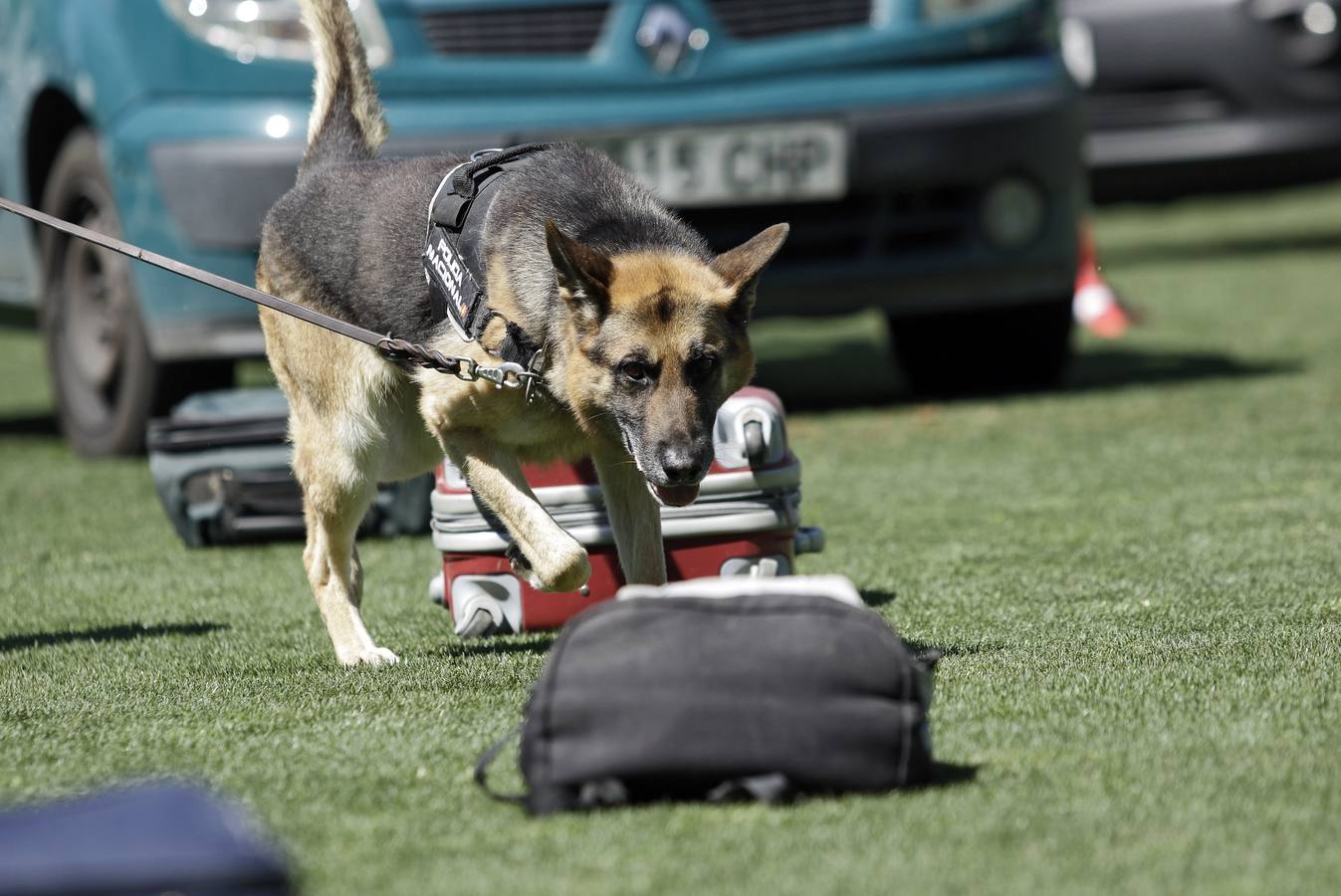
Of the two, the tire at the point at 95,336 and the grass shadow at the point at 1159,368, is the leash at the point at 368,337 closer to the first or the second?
the tire at the point at 95,336

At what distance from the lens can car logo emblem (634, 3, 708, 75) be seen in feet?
23.1

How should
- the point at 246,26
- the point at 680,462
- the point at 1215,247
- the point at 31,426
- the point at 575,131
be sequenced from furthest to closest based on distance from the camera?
1. the point at 1215,247
2. the point at 31,426
3. the point at 575,131
4. the point at 246,26
5. the point at 680,462

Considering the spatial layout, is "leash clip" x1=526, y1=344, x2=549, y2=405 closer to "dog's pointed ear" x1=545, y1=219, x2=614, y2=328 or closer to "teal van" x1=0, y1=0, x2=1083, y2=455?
"dog's pointed ear" x1=545, y1=219, x2=614, y2=328

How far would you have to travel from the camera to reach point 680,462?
3.77 metres

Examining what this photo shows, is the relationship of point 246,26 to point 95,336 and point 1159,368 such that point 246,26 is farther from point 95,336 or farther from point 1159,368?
point 1159,368

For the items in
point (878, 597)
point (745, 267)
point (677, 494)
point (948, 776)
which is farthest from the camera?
point (878, 597)

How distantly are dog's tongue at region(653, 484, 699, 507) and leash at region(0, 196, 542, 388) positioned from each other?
A: 1.29 feet

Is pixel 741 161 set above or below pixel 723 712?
above

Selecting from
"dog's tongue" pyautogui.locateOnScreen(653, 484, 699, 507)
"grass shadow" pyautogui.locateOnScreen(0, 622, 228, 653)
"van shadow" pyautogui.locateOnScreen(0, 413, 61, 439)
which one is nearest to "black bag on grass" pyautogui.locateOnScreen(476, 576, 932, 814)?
"dog's tongue" pyautogui.locateOnScreen(653, 484, 699, 507)

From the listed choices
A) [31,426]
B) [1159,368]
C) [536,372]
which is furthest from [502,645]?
[31,426]

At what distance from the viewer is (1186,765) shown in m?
2.97

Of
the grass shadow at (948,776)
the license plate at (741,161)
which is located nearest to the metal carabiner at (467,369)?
the grass shadow at (948,776)

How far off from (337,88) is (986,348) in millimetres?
4259

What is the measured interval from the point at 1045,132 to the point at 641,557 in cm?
394
